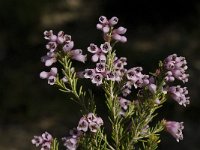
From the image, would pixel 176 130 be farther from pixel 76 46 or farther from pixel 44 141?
pixel 76 46

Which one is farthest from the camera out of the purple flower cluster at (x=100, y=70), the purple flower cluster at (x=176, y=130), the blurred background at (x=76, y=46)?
the blurred background at (x=76, y=46)

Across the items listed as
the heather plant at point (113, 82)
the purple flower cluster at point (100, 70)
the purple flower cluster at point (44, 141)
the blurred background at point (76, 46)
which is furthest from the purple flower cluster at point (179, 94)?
the blurred background at point (76, 46)

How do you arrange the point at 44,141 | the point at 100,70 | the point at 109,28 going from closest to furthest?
the point at 100,70, the point at 109,28, the point at 44,141

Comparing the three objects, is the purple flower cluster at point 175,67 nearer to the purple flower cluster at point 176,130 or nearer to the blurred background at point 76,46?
the purple flower cluster at point 176,130

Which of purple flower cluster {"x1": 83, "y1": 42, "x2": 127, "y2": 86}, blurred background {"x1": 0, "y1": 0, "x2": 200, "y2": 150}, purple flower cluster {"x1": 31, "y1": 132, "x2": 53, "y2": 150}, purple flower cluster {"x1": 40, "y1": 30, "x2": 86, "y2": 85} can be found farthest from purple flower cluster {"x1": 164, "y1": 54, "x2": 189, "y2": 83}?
blurred background {"x1": 0, "y1": 0, "x2": 200, "y2": 150}

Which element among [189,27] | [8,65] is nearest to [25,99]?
[8,65]

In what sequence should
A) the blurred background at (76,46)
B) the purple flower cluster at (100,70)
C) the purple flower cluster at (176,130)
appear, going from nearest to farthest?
the purple flower cluster at (100,70)
the purple flower cluster at (176,130)
the blurred background at (76,46)

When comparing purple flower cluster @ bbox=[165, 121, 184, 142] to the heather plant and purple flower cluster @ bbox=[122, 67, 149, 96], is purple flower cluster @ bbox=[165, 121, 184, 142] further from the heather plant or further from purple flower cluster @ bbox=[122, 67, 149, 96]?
purple flower cluster @ bbox=[122, 67, 149, 96]

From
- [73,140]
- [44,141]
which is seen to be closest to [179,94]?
[73,140]

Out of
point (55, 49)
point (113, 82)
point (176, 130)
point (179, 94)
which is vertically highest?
point (55, 49)

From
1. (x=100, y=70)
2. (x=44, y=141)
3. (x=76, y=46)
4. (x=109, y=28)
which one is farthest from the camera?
(x=76, y=46)
